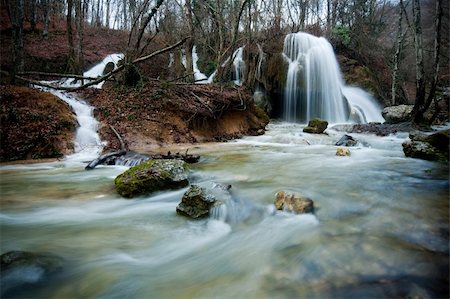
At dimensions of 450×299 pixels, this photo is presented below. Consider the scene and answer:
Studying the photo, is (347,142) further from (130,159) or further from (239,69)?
(239,69)

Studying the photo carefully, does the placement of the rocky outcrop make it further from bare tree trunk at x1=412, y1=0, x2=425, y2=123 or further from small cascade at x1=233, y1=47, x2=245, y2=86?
small cascade at x1=233, y1=47, x2=245, y2=86

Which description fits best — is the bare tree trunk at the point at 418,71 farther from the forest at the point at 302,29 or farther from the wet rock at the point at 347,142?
the forest at the point at 302,29

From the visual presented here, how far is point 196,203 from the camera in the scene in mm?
3771

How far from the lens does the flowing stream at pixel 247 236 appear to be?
91.8 inches

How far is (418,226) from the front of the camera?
9.96 feet

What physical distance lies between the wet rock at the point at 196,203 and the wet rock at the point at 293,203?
831 mm

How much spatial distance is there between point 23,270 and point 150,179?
2.31 meters

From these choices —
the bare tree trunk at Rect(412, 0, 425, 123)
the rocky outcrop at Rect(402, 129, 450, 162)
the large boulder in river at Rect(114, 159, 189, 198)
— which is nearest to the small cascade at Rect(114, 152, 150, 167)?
the large boulder in river at Rect(114, 159, 189, 198)

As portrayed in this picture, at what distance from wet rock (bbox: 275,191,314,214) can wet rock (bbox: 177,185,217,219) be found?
2.73ft

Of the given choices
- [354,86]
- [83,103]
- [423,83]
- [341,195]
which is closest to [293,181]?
[341,195]

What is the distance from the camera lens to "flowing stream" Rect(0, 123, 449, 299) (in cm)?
233

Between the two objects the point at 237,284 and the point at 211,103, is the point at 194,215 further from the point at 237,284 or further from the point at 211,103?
the point at 211,103

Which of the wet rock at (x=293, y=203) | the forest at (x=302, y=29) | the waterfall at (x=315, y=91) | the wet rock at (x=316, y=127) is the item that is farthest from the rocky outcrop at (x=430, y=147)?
the forest at (x=302, y=29)

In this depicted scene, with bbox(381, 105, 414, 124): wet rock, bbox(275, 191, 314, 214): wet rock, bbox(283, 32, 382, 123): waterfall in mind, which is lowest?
bbox(275, 191, 314, 214): wet rock
